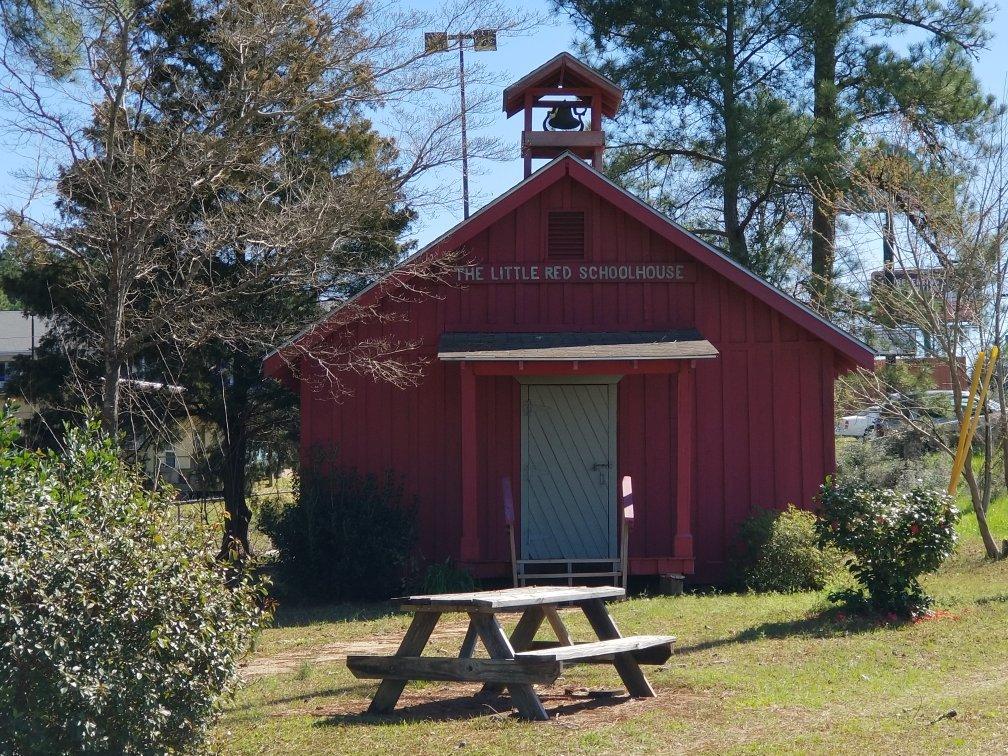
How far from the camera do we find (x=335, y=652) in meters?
10.2

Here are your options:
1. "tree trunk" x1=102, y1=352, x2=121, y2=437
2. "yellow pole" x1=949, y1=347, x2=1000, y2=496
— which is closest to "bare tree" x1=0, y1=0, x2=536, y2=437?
"tree trunk" x1=102, y1=352, x2=121, y2=437

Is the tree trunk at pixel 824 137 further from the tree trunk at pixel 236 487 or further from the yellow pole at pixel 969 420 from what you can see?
the tree trunk at pixel 236 487

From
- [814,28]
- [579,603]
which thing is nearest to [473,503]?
[579,603]

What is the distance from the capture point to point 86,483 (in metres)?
5.99

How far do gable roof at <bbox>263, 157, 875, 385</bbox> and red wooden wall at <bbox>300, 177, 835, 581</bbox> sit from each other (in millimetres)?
335

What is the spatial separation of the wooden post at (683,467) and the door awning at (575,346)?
39cm

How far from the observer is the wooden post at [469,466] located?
1359 centimetres

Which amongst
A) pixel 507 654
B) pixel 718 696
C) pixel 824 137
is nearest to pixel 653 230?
pixel 824 137

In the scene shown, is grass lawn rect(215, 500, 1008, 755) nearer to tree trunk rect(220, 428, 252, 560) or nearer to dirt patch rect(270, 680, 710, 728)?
dirt patch rect(270, 680, 710, 728)

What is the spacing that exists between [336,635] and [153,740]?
553 cm

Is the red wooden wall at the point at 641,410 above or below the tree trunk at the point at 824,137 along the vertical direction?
below

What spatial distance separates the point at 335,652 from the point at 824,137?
14639mm

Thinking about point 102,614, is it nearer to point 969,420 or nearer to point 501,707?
point 501,707

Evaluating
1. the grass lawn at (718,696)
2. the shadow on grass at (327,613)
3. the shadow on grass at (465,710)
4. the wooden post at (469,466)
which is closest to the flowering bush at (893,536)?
the grass lawn at (718,696)
